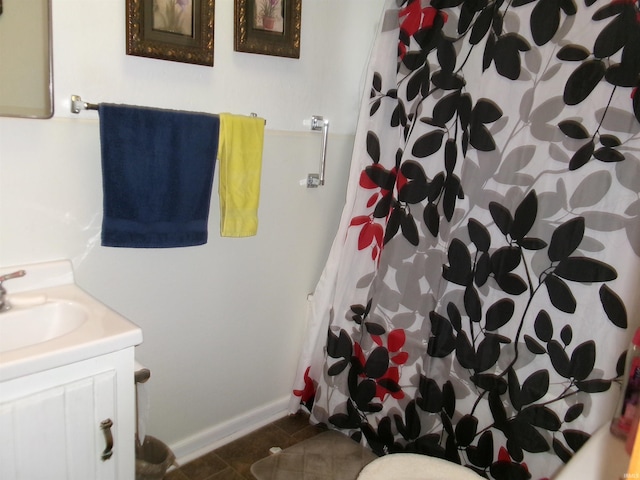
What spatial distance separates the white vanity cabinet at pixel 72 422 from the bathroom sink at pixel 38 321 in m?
0.17

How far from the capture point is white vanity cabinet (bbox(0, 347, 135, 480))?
100cm

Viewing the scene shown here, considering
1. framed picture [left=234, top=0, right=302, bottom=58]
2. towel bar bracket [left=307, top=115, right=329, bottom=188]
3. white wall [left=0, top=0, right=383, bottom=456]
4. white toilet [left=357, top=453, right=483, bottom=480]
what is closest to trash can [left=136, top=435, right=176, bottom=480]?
white wall [left=0, top=0, right=383, bottom=456]

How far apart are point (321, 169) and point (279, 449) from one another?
1.19 metres

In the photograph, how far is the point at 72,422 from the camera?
1.08 metres

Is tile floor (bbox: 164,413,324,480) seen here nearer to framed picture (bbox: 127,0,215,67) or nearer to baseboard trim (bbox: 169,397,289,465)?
baseboard trim (bbox: 169,397,289,465)

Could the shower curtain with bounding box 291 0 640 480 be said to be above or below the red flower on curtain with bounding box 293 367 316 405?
above

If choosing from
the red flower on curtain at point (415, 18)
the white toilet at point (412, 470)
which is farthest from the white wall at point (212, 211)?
the white toilet at point (412, 470)

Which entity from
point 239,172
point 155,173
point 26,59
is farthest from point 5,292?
point 239,172

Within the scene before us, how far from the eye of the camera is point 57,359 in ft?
3.33

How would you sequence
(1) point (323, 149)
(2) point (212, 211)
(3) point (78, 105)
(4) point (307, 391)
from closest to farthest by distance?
1. (3) point (78, 105)
2. (2) point (212, 211)
3. (1) point (323, 149)
4. (4) point (307, 391)

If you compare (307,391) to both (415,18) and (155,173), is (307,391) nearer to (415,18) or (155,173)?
(155,173)

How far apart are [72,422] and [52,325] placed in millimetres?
302

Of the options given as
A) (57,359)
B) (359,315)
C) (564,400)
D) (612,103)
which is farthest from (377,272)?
(57,359)

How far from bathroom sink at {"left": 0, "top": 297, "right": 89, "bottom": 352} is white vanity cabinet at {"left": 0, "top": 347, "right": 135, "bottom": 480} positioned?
17 centimetres
